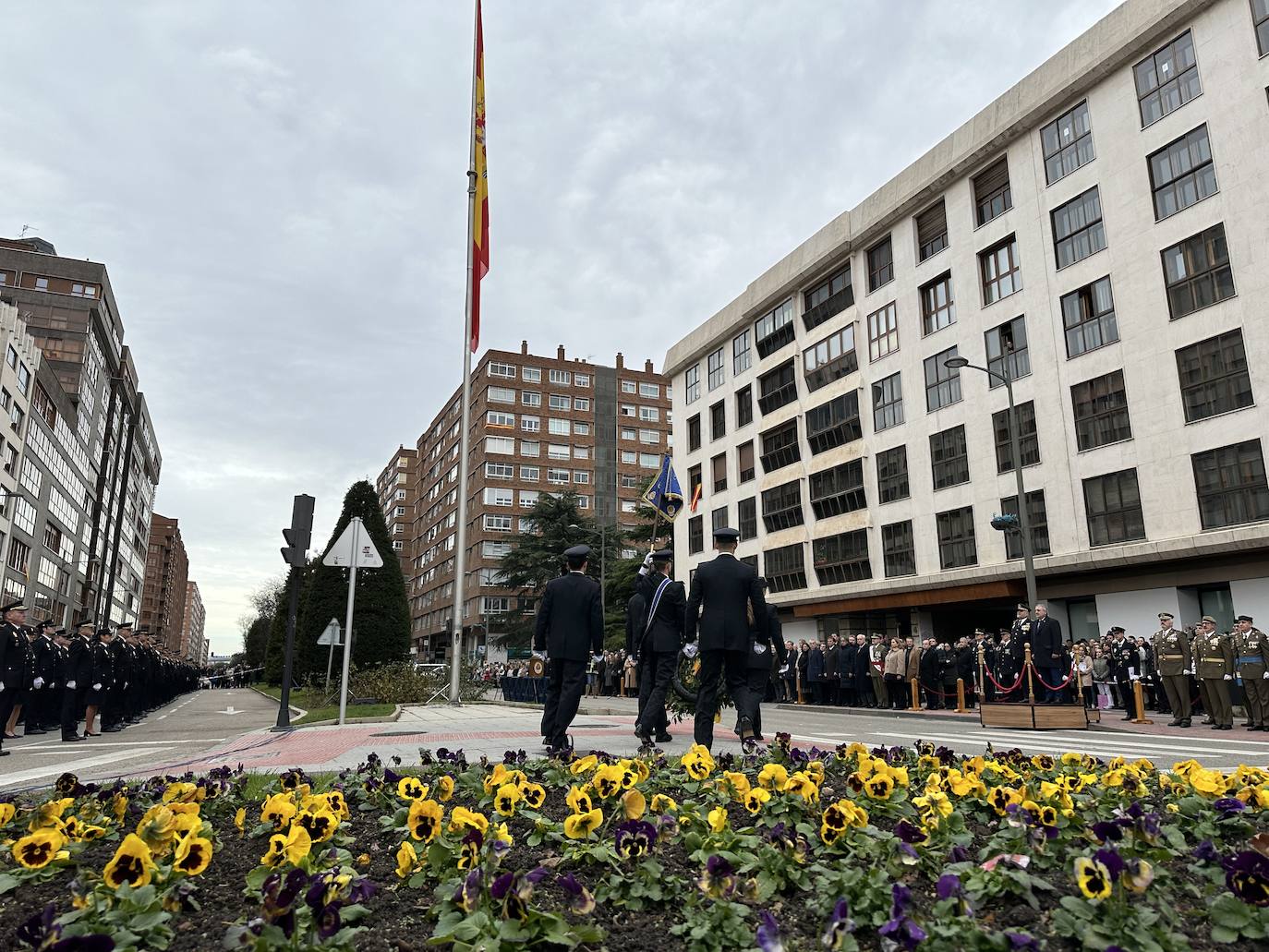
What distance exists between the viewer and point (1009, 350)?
30.6m

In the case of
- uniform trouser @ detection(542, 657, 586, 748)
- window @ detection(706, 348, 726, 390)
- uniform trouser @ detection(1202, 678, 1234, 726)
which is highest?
window @ detection(706, 348, 726, 390)

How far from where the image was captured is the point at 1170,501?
24.6 meters

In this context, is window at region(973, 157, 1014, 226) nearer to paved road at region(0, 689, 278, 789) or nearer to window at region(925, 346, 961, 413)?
window at region(925, 346, 961, 413)

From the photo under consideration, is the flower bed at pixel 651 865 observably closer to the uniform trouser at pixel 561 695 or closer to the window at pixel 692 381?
the uniform trouser at pixel 561 695

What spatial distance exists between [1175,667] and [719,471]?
108 ft

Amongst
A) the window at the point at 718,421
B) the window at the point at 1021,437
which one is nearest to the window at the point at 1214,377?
the window at the point at 1021,437

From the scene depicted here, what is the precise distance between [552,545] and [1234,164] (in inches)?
1839

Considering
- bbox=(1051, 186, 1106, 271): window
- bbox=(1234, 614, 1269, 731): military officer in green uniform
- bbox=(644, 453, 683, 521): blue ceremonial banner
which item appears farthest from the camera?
bbox=(1051, 186, 1106, 271): window

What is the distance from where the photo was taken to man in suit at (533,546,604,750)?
8.64 m

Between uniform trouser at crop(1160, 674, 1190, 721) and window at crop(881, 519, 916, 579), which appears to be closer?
uniform trouser at crop(1160, 674, 1190, 721)

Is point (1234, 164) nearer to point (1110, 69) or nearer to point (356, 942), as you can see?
point (1110, 69)

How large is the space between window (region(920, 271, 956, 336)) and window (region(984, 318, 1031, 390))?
2.37 metres

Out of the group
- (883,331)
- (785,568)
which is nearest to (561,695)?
(883,331)

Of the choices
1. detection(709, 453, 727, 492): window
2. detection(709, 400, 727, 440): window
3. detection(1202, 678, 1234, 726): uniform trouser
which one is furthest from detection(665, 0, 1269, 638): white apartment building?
detection(1202, 678, 1234, 726): uniform trouser
